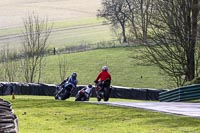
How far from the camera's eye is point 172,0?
A: 128 ft

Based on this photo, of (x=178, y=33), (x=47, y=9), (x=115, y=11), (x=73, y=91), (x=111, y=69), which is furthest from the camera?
(x=47, y=9)

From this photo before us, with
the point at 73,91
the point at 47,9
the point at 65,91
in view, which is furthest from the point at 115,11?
the point at 65,91

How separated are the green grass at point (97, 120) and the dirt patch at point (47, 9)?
70.9 metres

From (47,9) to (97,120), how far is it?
82.9 metres

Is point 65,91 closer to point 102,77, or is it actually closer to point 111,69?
point 102,77

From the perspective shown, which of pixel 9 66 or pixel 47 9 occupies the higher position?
pixel 47 9

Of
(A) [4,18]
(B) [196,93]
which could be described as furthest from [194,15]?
(A) [4,18]

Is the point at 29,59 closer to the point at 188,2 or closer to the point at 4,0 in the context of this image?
the point at 188,2

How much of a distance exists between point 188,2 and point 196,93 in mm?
11098

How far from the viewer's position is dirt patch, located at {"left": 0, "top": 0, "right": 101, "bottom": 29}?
92.2 meters

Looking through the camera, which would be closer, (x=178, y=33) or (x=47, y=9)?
(x=178, y=33)

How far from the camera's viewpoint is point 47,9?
3885 inches

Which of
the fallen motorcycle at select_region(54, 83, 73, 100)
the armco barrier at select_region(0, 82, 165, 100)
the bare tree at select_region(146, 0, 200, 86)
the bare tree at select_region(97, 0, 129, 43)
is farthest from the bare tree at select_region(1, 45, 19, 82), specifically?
the fallen motorcycle at select_region(54, 83, 73, 100)

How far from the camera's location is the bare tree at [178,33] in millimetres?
38875
